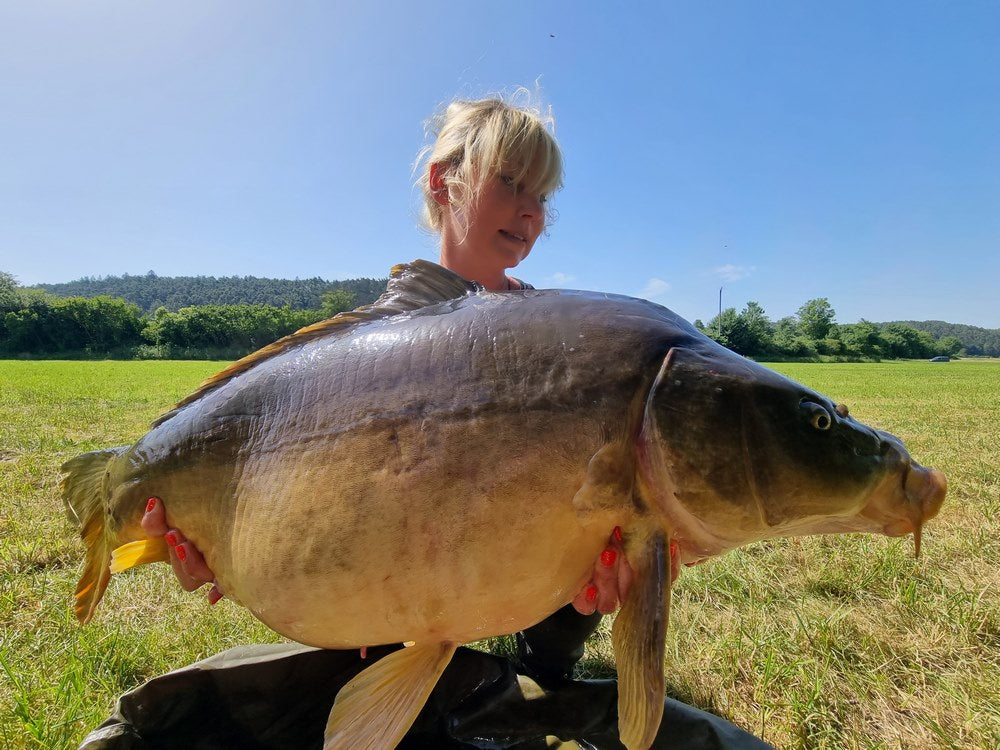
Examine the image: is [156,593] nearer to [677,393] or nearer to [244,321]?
[677,393]

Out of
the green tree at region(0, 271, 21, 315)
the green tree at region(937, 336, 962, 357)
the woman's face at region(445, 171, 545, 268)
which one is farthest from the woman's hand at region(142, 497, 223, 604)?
the green tree at region(937, 336, 962, 357)

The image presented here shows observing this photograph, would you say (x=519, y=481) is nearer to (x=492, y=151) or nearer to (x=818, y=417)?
(x=818, y=417)

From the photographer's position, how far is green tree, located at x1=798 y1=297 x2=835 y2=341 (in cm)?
7944

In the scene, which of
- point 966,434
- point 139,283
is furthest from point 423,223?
point 139,283

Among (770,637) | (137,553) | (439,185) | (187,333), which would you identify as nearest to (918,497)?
(770,637)

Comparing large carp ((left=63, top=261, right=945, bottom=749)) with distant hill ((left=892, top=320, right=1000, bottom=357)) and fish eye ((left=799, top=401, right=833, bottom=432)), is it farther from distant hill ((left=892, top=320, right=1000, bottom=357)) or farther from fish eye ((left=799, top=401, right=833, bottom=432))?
distant hill ((left=892, top=320, right=1000, bottom=357))

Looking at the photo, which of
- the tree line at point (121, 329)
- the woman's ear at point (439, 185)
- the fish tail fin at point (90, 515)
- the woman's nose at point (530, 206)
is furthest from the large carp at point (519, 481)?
the tree line at point (121, 329)

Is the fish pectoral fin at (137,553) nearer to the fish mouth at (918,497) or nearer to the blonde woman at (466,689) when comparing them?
the blonde woman at (466,689)

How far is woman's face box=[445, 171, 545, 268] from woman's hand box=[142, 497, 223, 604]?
1.77 metres

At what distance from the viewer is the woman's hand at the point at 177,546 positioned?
1.77 metres

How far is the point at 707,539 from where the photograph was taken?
1.42 metres

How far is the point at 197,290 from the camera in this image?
137 m

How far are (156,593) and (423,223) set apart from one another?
246 centimetres

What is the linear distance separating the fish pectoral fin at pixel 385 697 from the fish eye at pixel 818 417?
108 centimetres
